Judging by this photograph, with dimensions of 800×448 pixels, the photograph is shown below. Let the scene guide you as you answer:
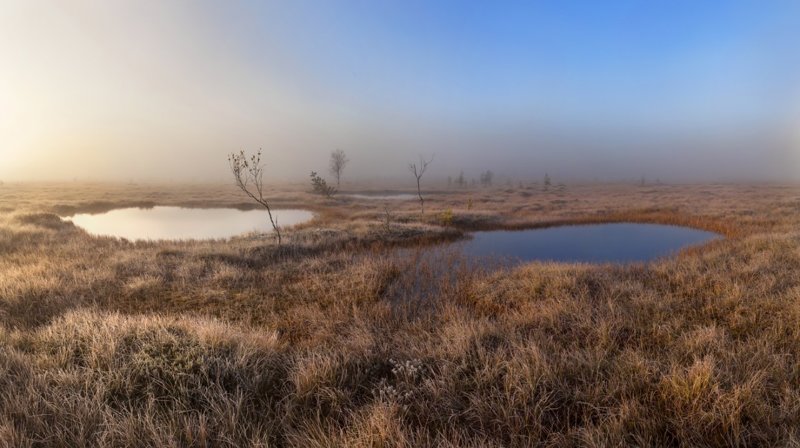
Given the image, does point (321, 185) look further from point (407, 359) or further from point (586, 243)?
point (407, 359)

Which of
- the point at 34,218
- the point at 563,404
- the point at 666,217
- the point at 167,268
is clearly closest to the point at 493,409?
the point at 563,404

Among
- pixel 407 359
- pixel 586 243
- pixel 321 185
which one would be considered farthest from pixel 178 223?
pixel 586 243

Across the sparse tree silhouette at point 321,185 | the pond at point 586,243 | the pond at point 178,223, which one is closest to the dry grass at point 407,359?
the pond at point 586,243

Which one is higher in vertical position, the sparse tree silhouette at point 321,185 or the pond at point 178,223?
the sparse tree silhouette at point 321,185

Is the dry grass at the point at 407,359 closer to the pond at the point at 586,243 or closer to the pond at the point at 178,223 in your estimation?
the pond at the point at 586,243

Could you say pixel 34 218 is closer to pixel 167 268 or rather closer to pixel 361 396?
pixel 167 268

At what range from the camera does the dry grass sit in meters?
3.44

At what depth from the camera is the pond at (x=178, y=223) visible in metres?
22.8

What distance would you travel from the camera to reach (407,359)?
5293 millimetres

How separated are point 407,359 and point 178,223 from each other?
98.8 feet

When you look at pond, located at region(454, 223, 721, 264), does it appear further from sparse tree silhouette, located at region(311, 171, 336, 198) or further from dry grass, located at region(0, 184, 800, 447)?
sparse tree silhouette, located at region(311, 171, 336, 198)

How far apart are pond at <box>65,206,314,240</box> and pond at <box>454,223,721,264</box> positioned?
14.9m

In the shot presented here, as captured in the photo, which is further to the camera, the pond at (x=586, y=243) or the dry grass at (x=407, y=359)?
the pond at (x=586, y=243)

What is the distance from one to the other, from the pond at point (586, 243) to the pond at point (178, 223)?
14888 millimetres
